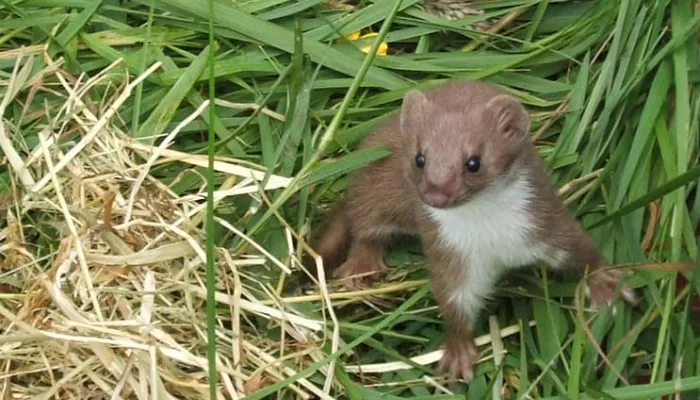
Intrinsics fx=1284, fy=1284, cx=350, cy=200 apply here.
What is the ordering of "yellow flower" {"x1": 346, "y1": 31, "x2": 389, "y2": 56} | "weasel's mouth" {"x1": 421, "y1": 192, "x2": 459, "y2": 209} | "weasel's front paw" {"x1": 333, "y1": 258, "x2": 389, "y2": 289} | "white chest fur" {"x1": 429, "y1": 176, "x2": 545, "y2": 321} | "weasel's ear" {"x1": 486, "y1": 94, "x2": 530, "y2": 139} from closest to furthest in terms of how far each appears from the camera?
"weasel's mouth" {"x1": 421, "y1": 192, "x2": 459, "y2": 209} → "weasel's ear" {"x1": 486, "y1": 94, "x2": 530, "y2": 139} → "white chest fur" {"x1": 429, "y1": 176, "x2": 545, "y2": 321} → "weasel's front paw" {"x1": 333, "y1": 258, "x2": 389, "y2": 289} → "yellow flower" {"x1": 346, "y1": 31, "x2": 389, "y2": 56}

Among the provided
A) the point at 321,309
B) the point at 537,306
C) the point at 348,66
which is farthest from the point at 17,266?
the point at 537,306

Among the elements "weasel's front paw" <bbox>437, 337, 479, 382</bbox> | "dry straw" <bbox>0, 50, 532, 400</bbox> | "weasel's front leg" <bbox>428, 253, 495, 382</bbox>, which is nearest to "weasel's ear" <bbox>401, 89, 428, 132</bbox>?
"weasel's front leg" <bbox>428, 253, 495, 382</bbox>

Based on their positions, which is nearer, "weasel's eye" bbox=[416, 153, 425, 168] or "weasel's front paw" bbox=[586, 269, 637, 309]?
"weasel's eye" bbox=[416, 153, 425, 168]

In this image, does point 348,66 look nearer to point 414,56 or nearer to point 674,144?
point 414,56

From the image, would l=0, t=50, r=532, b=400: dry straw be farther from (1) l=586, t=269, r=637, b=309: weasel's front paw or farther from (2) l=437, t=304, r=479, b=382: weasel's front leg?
(1) l=586, t=269, r=637, b=309: weasel's front paw

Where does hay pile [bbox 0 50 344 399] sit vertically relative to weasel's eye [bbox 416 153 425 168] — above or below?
below

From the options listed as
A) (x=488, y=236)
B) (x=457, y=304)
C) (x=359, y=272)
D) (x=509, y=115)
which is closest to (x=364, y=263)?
(x=359, y=272)

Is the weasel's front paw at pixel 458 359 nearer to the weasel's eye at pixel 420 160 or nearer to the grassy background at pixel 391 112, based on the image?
the grassy background at pixel 391 112

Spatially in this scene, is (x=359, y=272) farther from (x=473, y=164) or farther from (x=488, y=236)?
(x=473, y=164)

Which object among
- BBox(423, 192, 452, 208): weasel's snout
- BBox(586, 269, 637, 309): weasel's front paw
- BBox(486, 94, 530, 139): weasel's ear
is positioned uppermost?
BBox(486, 94, 530, 139): weasel's ear
